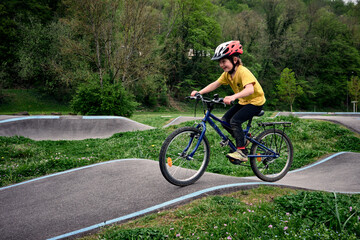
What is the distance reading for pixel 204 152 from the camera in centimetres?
454

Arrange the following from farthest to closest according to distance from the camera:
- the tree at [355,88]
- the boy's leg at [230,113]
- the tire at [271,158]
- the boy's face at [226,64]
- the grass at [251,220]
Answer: the tree at [355,88] → the tire at [271,158] → the boy's leg at [230,113] → the boy's face at [226,64] → the grass at [251,220]

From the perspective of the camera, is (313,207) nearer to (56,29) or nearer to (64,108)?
(64,108)

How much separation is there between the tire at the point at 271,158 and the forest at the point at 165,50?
10.6 m

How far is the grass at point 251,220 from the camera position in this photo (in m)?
2.74

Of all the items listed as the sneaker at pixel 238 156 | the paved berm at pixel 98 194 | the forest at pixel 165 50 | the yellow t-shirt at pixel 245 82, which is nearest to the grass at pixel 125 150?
the paved berm at pixel 98 194

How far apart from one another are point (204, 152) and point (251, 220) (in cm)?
168

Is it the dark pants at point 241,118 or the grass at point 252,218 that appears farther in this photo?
the dark pants at point 241,118

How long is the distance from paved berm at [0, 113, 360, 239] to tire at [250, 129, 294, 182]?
15.4 inches

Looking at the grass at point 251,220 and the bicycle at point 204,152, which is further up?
the bicycle at point 204,152

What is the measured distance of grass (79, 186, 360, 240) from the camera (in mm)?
2742

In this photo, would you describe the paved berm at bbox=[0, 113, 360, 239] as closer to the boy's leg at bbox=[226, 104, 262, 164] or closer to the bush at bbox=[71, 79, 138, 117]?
the boy's leg at bbox=[226, 104, 262, 164]

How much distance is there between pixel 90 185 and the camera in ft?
15.5

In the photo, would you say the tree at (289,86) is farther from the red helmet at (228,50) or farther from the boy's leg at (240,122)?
the red helmet at (228,50)

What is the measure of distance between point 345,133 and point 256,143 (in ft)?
20.9
